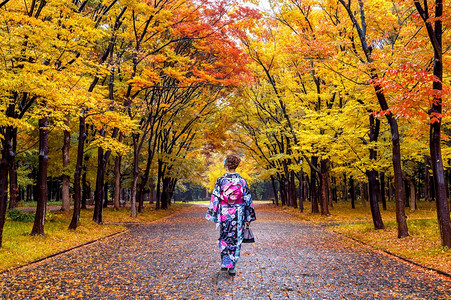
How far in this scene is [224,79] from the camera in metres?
17.4

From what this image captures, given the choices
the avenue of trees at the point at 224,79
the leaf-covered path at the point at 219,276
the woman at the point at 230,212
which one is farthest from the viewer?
the avenue of trees at the point at 224,79

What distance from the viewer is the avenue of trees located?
8.27m

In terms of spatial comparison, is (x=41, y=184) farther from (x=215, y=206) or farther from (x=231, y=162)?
(x=231, y=162)

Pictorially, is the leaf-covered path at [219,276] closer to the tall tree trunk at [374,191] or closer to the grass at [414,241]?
the grass at [414,241]

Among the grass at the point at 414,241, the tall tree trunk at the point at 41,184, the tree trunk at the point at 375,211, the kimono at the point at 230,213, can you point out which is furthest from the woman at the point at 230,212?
the tree trunk at the point at 375,211

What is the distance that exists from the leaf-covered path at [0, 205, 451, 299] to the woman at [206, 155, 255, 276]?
41 centimetres

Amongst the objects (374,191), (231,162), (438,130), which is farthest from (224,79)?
(231,162)

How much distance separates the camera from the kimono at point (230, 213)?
20.9 ft

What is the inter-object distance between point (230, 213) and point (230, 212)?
0.02 m

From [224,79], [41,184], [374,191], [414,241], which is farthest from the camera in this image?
[224,79]

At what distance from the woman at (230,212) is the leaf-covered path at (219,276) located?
0.41 metres

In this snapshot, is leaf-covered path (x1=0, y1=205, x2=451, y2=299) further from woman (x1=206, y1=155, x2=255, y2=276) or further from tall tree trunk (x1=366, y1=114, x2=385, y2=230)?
tall tree trunk (x1=366, y1=114, x2=385, y2=230)

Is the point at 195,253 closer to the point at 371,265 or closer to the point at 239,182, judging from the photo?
the point at 239,182

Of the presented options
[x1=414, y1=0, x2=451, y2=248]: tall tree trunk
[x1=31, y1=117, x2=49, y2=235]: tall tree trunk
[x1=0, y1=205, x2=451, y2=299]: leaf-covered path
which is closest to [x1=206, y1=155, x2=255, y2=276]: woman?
[x1=0, y1=205, x2=451, y2=299]: leaf-covered path
